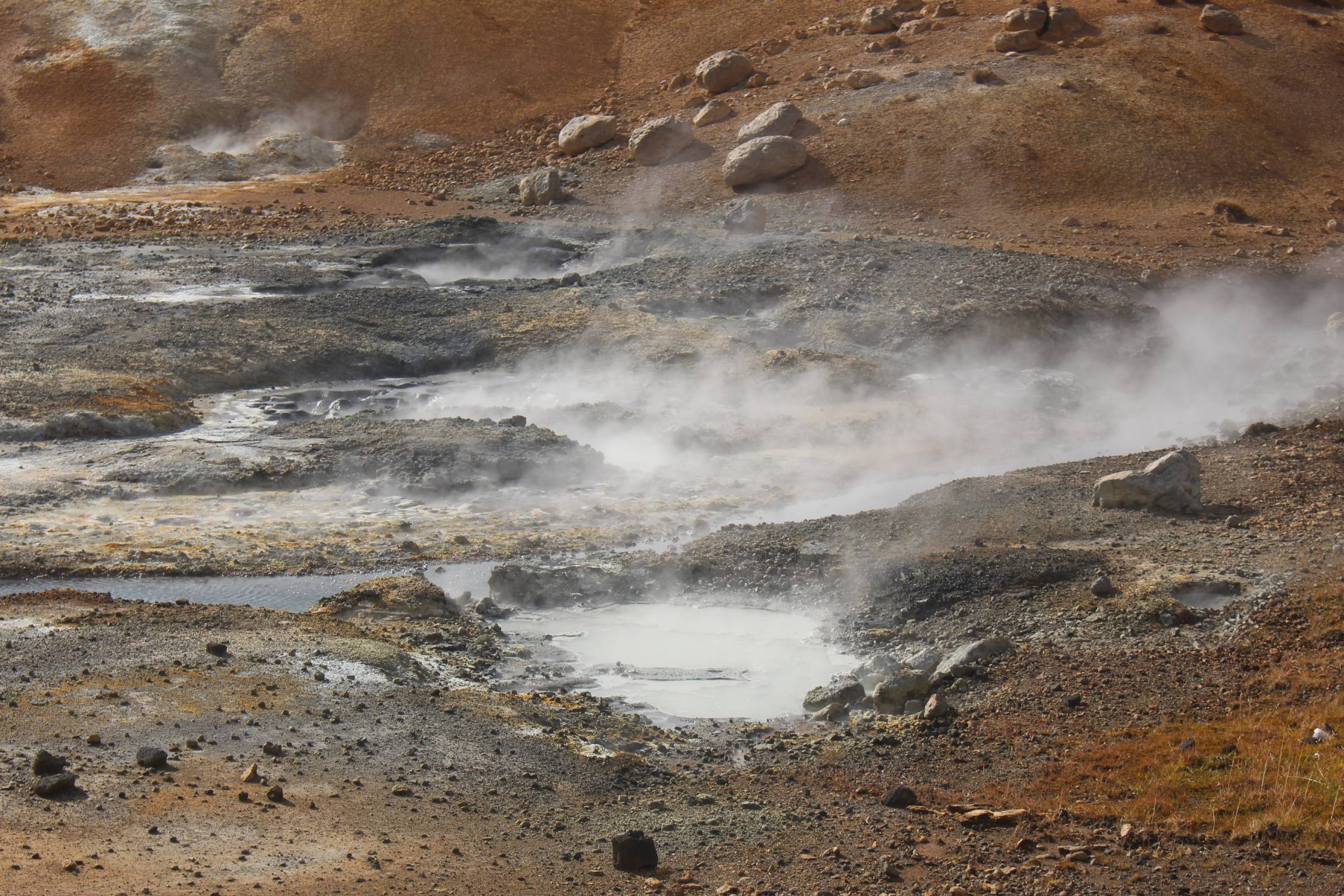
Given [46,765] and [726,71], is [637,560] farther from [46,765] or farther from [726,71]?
[726,71]

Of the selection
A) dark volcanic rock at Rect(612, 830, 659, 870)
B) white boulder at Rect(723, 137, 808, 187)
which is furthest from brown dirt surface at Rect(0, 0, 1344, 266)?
dark volcanic rock at Rect(612, 830, 659, 870)

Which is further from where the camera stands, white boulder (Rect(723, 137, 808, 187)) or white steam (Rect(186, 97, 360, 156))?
white steam (Rect(186, 97, 360, 156))

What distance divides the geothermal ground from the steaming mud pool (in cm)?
5

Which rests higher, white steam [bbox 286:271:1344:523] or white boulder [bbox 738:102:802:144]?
white boulder [bbox 738:102:802:144]

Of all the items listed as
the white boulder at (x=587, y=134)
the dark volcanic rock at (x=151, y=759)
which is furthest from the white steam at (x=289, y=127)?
the dark volcanic rock at (x=151, y=759)

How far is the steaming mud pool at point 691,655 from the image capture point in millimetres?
8969

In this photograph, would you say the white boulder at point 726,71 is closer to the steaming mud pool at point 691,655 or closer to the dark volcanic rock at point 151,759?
the steaming mud pool at point 691,655

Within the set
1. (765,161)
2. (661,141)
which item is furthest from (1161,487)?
(661,141)

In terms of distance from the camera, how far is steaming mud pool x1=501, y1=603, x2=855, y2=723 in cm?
897

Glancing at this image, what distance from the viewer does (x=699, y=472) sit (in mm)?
14609

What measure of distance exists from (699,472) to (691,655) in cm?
506

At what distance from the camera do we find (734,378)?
675 inches

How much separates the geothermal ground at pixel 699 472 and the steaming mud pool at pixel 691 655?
0.16ft

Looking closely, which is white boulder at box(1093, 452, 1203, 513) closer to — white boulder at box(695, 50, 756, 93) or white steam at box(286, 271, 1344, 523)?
white steam at box(286, 271, 1344, 523)
